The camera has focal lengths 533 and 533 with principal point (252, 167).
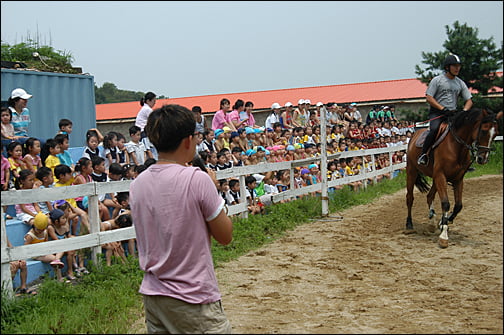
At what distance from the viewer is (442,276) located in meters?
6.16

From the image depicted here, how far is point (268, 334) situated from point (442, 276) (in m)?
2.75

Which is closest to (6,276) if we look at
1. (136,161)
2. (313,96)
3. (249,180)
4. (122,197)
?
(122,197)

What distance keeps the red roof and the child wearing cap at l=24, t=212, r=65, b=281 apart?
21.6 metres

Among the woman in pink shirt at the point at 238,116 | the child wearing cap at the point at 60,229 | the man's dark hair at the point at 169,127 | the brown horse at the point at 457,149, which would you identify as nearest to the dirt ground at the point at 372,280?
the brown horse at the point at 457,149

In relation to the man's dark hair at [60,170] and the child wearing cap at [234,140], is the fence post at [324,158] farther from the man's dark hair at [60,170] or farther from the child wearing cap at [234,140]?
the man's dark hair at [60,170]

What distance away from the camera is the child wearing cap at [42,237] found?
579 cm

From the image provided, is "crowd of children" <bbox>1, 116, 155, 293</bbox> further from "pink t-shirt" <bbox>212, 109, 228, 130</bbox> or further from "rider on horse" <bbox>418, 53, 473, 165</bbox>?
"rider on horse" <bbox>418, 53, 473, 165</bbox>

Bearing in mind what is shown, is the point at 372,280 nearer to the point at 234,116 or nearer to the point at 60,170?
the point at 60,170

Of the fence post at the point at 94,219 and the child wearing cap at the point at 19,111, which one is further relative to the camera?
the child wearing cap at the point at 19,111

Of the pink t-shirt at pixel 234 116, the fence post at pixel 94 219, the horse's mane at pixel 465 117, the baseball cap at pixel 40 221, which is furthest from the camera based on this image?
the pink t-shirt at pixel 234 116

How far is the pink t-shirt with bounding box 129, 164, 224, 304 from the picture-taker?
2719 millimetres

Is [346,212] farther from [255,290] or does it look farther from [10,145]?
[10,145]

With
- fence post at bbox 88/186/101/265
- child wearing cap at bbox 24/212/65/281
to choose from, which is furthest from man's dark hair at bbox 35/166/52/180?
fence post at bbox 88/186/101/265

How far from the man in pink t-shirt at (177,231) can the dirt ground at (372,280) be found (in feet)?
5.99
